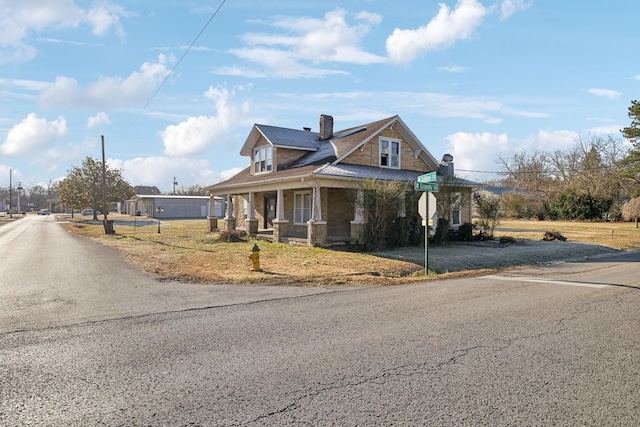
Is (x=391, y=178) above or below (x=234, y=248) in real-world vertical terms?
above

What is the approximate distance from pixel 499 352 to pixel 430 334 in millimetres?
939

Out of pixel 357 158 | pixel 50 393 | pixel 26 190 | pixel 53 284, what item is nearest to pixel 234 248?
pixel 357 158

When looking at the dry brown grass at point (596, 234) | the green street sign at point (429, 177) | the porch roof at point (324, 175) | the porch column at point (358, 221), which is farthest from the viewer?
the dry brown grass at point (596, 234)

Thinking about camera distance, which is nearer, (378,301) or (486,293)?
(378,301)

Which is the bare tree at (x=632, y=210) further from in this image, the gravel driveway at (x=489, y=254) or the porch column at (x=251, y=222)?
the porch column at (x=251, y=222)

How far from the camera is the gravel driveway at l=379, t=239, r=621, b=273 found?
539 inches

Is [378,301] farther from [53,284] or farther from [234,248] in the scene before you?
[234,248]

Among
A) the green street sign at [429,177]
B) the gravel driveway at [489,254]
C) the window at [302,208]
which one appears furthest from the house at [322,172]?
the green street sign at [429,177]

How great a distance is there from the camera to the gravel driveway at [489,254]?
13703 mm

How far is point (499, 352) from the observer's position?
4879mm

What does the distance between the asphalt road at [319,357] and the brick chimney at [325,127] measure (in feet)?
57.9

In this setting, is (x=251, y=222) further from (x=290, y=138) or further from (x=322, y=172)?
(x=322, y=172)

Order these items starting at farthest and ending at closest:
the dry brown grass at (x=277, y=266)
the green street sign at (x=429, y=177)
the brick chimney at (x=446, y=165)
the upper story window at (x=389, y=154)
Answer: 1. the brick chimney at (x=446, y=165)
2. the upper story window at (x=389, y=154)
3. the green street sign at (x=429, y=177)
4. the dry brown grass at (x=277, y=266)

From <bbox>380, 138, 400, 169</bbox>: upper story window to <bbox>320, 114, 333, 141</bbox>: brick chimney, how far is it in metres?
4.80
